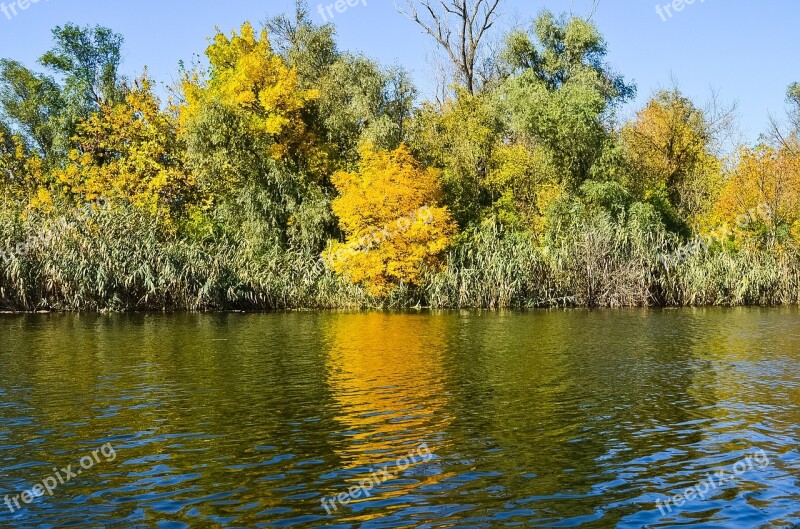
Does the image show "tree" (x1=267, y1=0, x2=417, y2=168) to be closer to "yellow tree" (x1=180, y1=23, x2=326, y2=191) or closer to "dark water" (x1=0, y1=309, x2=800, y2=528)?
"yellow tree" (x1=180, y1=23, x2=326, y2=191)

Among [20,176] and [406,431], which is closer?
[406,431]

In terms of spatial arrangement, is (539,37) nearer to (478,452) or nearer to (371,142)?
(371,142)

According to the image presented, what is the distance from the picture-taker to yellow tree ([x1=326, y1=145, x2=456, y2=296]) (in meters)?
39.8

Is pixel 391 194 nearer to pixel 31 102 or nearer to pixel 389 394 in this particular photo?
pixel 389 394

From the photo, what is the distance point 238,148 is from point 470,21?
917 inches

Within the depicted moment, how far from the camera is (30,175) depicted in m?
61.1

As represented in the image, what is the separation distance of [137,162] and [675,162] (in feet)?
121

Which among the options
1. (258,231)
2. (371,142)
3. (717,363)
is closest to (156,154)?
(258,231)
